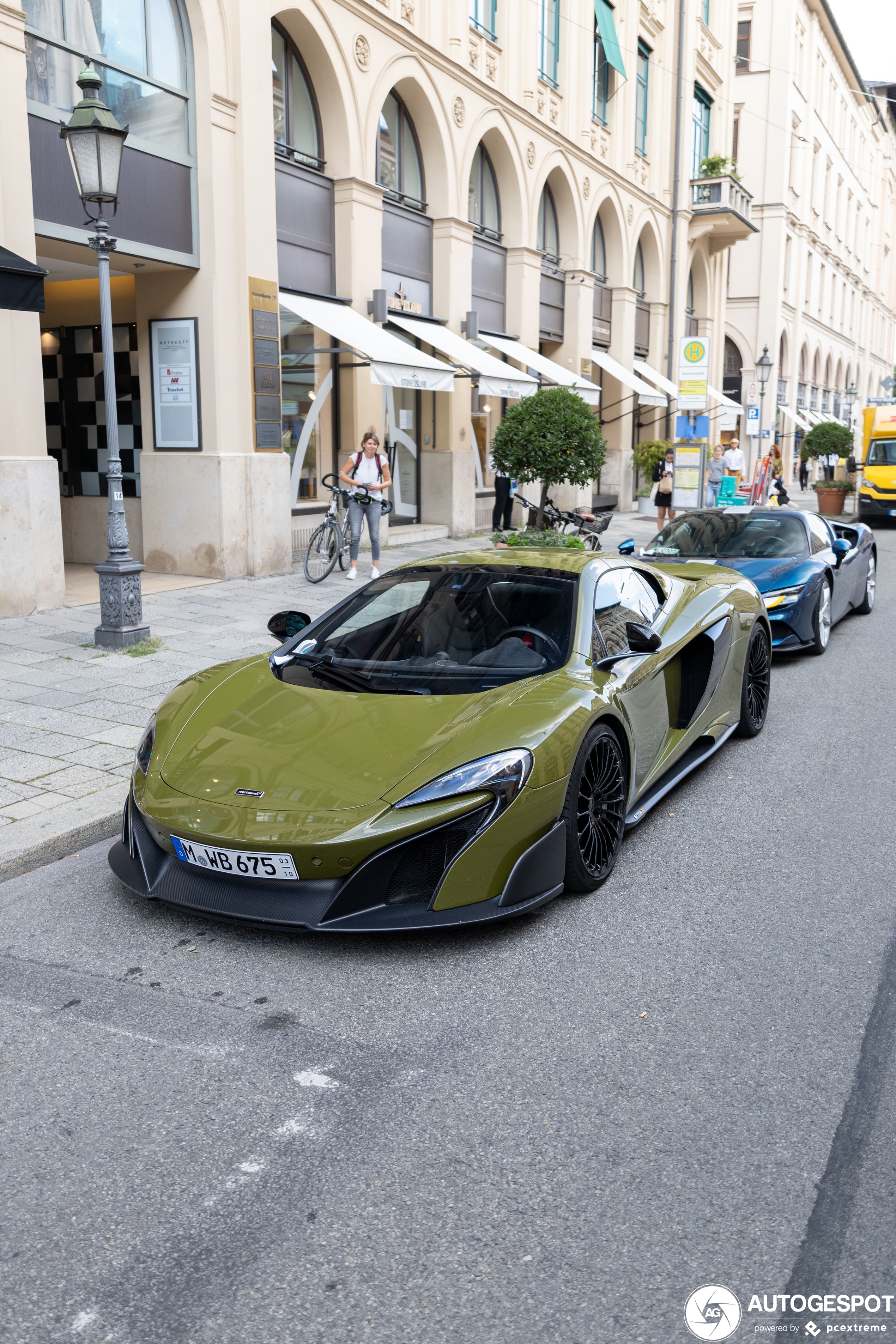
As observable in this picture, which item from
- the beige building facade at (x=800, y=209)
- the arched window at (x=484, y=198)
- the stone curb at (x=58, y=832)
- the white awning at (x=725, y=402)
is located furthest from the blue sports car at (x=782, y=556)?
the beige building facade at (x=800, y=209)

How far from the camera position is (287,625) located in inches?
227

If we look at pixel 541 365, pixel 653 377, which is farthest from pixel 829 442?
pixel 541 365

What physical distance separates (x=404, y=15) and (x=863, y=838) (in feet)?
54.6

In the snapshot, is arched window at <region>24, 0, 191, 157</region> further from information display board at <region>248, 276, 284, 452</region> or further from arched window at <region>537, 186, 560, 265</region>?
arched window at <region>537, 186, 560, 265</region>

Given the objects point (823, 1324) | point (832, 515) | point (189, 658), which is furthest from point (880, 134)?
point (823, 1324)

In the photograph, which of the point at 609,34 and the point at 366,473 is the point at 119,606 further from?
the point at 609,34

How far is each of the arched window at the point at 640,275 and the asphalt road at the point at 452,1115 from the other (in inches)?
1127

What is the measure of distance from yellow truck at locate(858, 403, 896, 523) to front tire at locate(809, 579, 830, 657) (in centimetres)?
1888

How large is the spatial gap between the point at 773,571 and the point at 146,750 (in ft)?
21.2

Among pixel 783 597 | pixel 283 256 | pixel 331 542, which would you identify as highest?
pixel 283 256

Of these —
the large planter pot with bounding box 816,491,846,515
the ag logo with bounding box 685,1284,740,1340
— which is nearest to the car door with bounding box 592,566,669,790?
the ag logo with bounding box 685,1284,740,1340

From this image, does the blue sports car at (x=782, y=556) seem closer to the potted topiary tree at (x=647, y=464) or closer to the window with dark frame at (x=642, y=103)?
the potted topiary tree at (x=647, y=464)

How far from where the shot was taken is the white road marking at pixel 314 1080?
327 centimetres

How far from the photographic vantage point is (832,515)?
2983 cm
